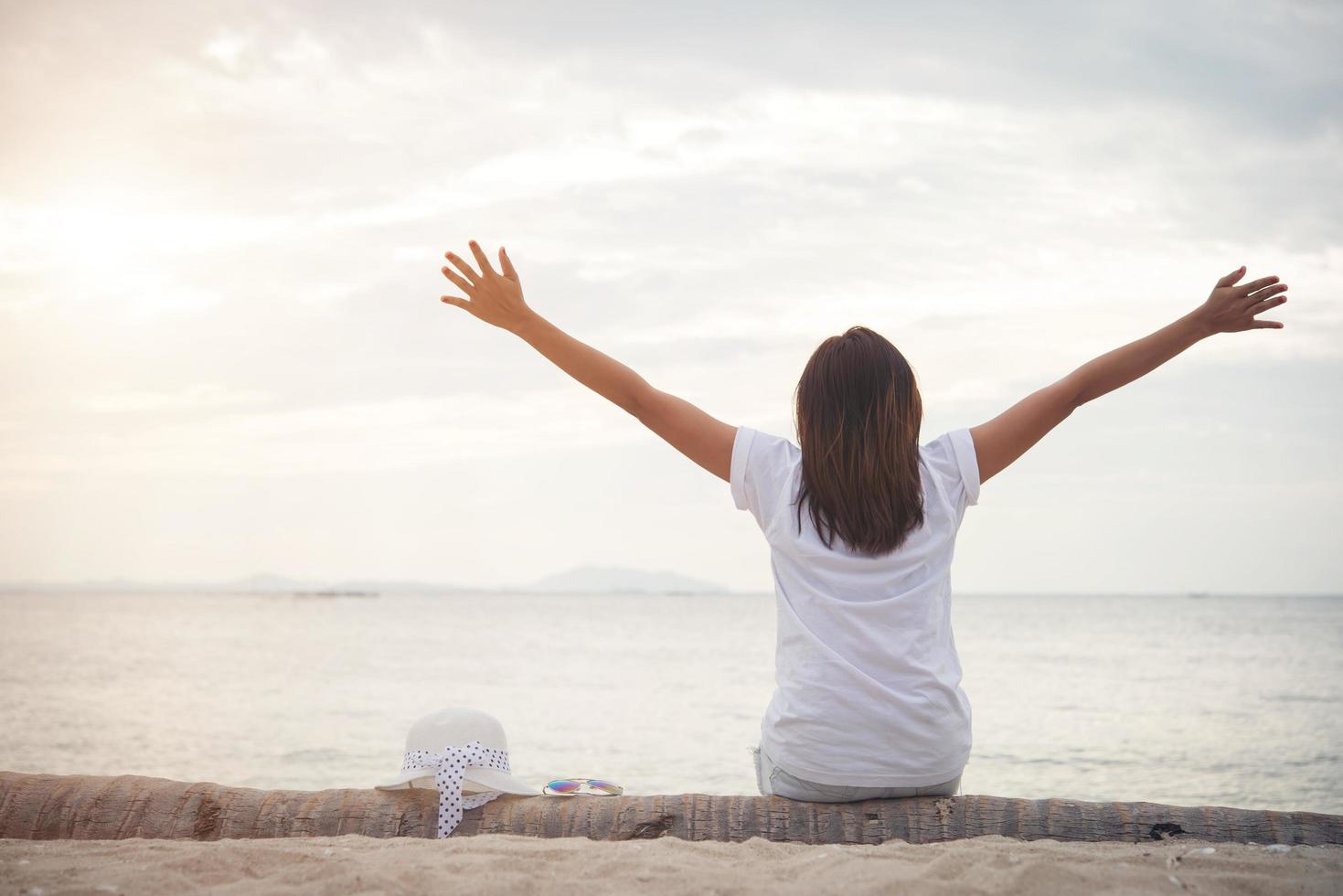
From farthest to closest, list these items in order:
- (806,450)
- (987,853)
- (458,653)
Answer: (458,653)
(806,450)
(987,853)

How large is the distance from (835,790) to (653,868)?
3.10 ft

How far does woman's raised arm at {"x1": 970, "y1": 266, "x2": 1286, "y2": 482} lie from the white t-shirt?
0.37 ft

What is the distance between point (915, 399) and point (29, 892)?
285 centimetres

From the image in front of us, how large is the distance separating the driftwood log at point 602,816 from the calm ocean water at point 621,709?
10888 mm

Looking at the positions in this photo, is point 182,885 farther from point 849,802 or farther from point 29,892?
point 849,802

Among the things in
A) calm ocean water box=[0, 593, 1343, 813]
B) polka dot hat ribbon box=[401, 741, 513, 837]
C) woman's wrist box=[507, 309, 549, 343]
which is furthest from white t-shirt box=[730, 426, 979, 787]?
calm ocean water box=[0, 593, 1343, 813]

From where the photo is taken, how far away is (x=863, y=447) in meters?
3.22

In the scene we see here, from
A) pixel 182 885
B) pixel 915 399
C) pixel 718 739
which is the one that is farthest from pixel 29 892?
pixel 718 739

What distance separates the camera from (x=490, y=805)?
12.1ft

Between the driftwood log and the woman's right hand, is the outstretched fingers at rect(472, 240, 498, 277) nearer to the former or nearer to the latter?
the driftwood log

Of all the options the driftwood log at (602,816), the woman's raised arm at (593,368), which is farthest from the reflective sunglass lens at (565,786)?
the woman's raised arm at (593,368)

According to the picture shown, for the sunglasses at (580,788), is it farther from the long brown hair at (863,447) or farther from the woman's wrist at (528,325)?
the woman's wrist at (528,325)

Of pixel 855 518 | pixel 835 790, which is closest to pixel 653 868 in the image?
pixel 835 790

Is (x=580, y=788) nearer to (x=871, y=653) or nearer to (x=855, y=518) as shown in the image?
(x=871, y=653)
